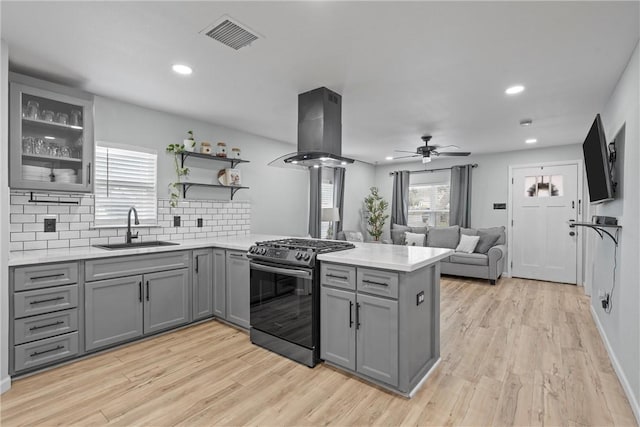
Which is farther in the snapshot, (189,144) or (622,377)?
(189,144)

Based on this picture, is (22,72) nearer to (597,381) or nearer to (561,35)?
(561,35)

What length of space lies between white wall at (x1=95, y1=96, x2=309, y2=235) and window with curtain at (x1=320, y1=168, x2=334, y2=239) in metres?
0.68

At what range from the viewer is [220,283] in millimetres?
3482

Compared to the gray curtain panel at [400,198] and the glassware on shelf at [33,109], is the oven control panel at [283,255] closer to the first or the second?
the glassware on shelf at [33,109]

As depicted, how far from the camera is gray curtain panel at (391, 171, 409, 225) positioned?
24.2ft

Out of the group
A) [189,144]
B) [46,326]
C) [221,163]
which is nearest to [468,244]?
[221,163]

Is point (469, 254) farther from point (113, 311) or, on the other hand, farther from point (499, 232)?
point (113, 311)

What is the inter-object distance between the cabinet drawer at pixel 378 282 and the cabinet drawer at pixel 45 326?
2.33m

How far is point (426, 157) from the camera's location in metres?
5.00

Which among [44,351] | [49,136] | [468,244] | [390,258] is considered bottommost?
[44,351]

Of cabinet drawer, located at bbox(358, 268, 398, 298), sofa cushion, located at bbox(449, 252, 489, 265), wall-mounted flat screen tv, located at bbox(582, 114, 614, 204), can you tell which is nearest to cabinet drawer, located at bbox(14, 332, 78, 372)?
cabinet drawer, located at bbox(358, 268, 398, 298)

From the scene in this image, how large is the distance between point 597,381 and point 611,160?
1.78m

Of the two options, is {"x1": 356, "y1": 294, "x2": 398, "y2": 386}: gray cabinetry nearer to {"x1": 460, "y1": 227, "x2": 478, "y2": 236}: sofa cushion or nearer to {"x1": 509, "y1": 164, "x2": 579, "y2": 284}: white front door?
{"x1": 460, "y1": 227, "x2": 478, "y2": 236}: sofa cushion

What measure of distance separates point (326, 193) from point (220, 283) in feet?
11.2
